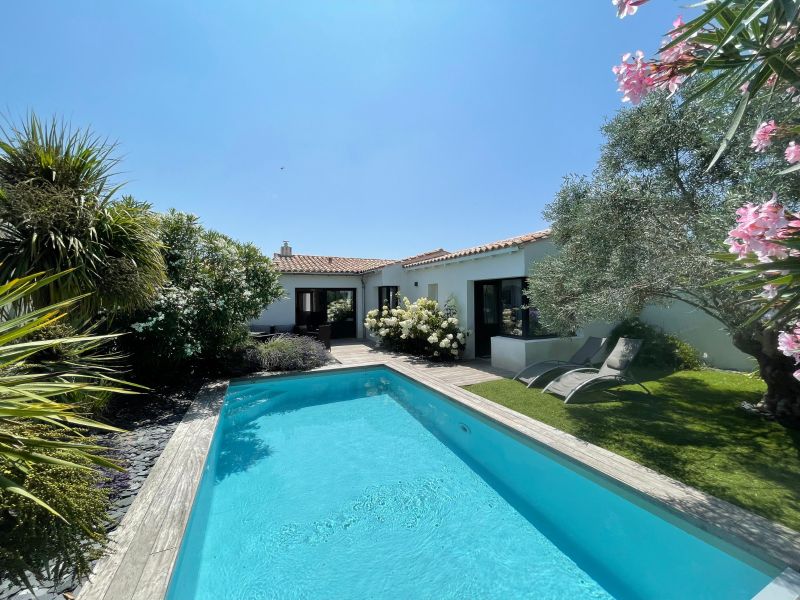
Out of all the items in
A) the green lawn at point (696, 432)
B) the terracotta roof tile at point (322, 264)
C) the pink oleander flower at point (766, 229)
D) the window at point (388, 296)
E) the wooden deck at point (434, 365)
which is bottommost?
the green lawn at point (696, 432)

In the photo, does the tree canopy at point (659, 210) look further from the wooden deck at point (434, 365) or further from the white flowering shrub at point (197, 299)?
the white flowering shrub at point (197, 299)

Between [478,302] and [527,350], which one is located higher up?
[478,302]

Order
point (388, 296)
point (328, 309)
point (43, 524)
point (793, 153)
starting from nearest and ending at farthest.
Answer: point (43, 524) → point (793, 153) → point (388, 296) → point (328, 309)

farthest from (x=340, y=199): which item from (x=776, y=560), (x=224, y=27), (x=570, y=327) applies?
(x=776, y=560)

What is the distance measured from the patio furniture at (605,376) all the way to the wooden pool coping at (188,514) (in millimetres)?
1991

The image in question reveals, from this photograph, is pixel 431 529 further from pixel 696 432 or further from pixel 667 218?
pixel 667 218

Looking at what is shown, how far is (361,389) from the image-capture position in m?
11.0

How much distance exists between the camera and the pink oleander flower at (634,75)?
3053 millimetres

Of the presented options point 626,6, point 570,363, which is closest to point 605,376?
point 570,363

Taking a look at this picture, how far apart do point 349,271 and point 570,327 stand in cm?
1381

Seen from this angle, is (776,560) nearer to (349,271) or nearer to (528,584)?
(528,584)

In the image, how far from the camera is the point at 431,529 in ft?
15.3

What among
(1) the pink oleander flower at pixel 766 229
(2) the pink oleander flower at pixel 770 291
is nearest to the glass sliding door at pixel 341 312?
(2) the pink oleander flower at pixel 770 291

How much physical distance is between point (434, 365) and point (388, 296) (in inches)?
287
